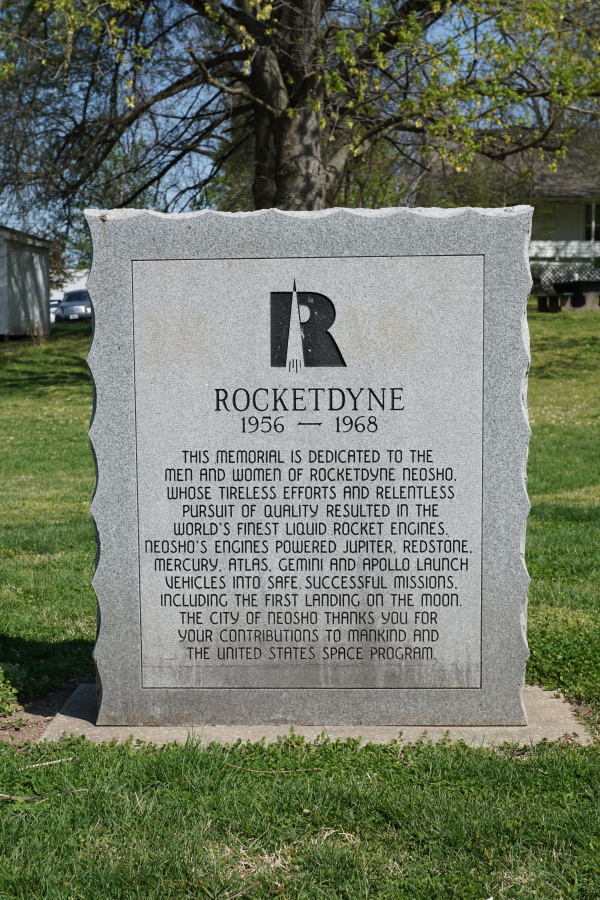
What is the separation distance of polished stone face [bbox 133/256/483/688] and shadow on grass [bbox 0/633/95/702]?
34.0 inches

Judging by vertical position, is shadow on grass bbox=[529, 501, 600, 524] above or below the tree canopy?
below

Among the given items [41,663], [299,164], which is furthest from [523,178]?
[41,663]

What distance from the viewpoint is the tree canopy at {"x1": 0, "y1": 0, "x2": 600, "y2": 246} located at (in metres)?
13.7

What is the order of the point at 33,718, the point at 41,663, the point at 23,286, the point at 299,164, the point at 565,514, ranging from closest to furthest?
1. the point at 33,718
2. the point at 41,663
3. the point at 565,514
4. the point at 299,164
5. the point at 23,286

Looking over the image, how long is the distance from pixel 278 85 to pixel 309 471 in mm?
11840

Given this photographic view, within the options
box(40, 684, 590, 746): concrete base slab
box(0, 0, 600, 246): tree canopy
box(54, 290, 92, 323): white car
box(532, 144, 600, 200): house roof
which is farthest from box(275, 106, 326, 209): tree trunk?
box(54, 290, 92, 323): white car

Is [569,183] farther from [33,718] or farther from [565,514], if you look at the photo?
[33,718]

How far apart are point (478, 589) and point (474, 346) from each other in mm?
1027

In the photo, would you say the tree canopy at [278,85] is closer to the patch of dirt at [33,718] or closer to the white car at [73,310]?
the patch of dirt at [33,718]

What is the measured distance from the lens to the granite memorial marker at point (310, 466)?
4086 mm

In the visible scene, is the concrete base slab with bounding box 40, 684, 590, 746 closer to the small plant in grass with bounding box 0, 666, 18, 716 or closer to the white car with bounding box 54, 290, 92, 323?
the small plant in grass with bounding box 0, 666, 18, 716

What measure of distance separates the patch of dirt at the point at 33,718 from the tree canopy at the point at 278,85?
10.0 m

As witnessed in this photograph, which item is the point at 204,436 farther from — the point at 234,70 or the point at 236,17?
the point at 234,70

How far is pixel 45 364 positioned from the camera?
2323cm
